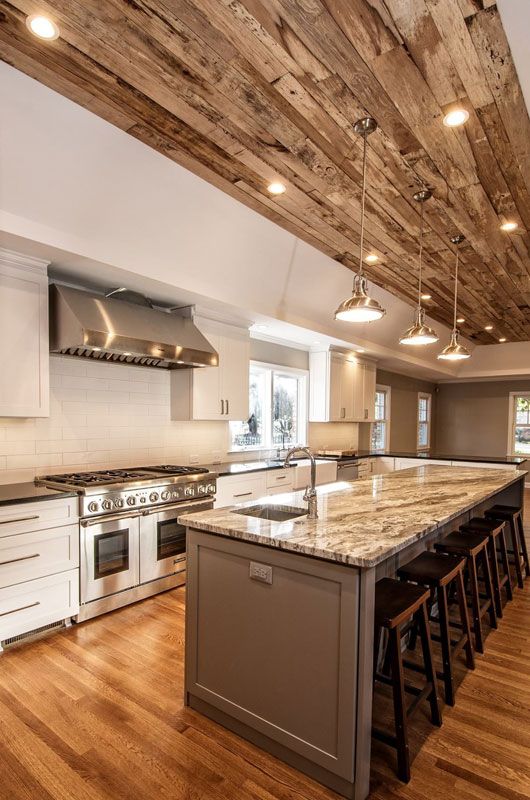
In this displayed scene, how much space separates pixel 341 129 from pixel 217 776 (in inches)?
121

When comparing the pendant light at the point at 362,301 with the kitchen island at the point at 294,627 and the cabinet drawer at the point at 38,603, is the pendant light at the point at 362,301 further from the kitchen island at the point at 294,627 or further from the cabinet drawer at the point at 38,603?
the cabinet drawer at the point at 38,603

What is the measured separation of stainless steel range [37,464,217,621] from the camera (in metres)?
3.11

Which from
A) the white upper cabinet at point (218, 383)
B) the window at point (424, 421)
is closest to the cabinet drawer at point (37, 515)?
the white upper cabinet at point (218, 383)

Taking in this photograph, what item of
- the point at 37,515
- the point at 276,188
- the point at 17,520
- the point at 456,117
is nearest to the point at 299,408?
the point at 276,188

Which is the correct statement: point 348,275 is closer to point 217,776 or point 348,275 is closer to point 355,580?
point 355,580

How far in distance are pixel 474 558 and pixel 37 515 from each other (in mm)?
2895

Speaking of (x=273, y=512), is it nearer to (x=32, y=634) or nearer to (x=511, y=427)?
(x=32, y=634)

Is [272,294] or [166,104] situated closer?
[166,104]

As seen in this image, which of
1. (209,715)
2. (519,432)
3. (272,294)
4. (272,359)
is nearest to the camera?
(209,715)

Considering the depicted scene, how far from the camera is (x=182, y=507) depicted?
3.73 m

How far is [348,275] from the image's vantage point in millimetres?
4844

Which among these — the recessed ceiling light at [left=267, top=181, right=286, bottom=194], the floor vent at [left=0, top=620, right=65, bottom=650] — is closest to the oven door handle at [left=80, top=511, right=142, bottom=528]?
the floor vent at [left=0, top=620, right=65, bottom=650]

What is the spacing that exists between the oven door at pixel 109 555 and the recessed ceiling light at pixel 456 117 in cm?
315

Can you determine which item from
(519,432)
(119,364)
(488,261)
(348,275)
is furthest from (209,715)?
(519,432)
